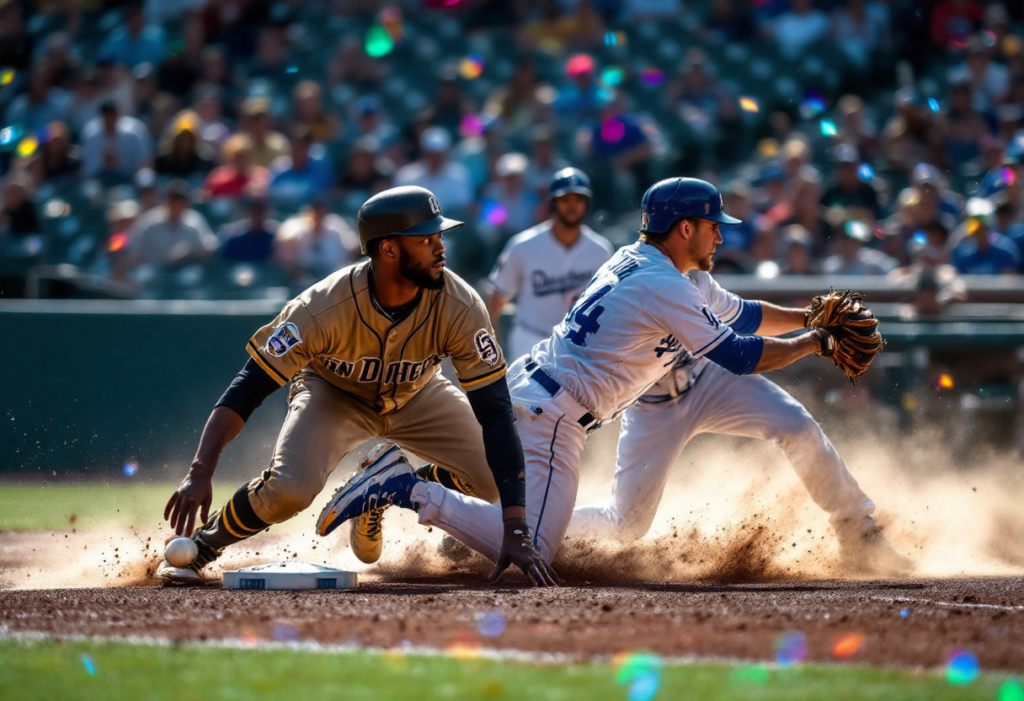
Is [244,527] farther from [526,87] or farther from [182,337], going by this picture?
[526,87]

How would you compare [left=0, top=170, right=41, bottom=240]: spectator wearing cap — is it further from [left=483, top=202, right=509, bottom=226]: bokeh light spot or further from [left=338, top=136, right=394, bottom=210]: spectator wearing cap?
[left=483, top=202, right=509, bottom=226]: bokeh light spot

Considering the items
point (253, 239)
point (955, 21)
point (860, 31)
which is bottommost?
point (253, 239)

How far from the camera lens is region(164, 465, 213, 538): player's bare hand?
4551 millimetres

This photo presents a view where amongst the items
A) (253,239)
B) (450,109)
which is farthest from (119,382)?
(450,109)

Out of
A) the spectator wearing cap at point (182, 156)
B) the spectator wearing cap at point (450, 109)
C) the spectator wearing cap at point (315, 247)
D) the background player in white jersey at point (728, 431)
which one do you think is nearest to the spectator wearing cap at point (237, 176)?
the spectator wearing cap at point (182, 156)

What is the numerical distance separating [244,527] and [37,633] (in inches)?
52.9

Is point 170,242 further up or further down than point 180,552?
further up

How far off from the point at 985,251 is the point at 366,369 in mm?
6735

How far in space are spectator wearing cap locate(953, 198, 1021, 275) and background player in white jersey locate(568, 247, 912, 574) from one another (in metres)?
4.83

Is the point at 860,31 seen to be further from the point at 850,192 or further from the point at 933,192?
the point at 933,192

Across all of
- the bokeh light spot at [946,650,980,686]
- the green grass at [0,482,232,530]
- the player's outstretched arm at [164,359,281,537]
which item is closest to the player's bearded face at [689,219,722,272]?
the player's outstretched arm at [164,359,281,537]

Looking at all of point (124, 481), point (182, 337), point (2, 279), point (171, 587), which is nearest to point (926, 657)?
point (171, 587)

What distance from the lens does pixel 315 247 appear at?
1123 centimetres

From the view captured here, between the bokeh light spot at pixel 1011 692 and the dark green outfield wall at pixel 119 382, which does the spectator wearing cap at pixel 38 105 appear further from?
the bokeh light spot at pixel 1011 692
